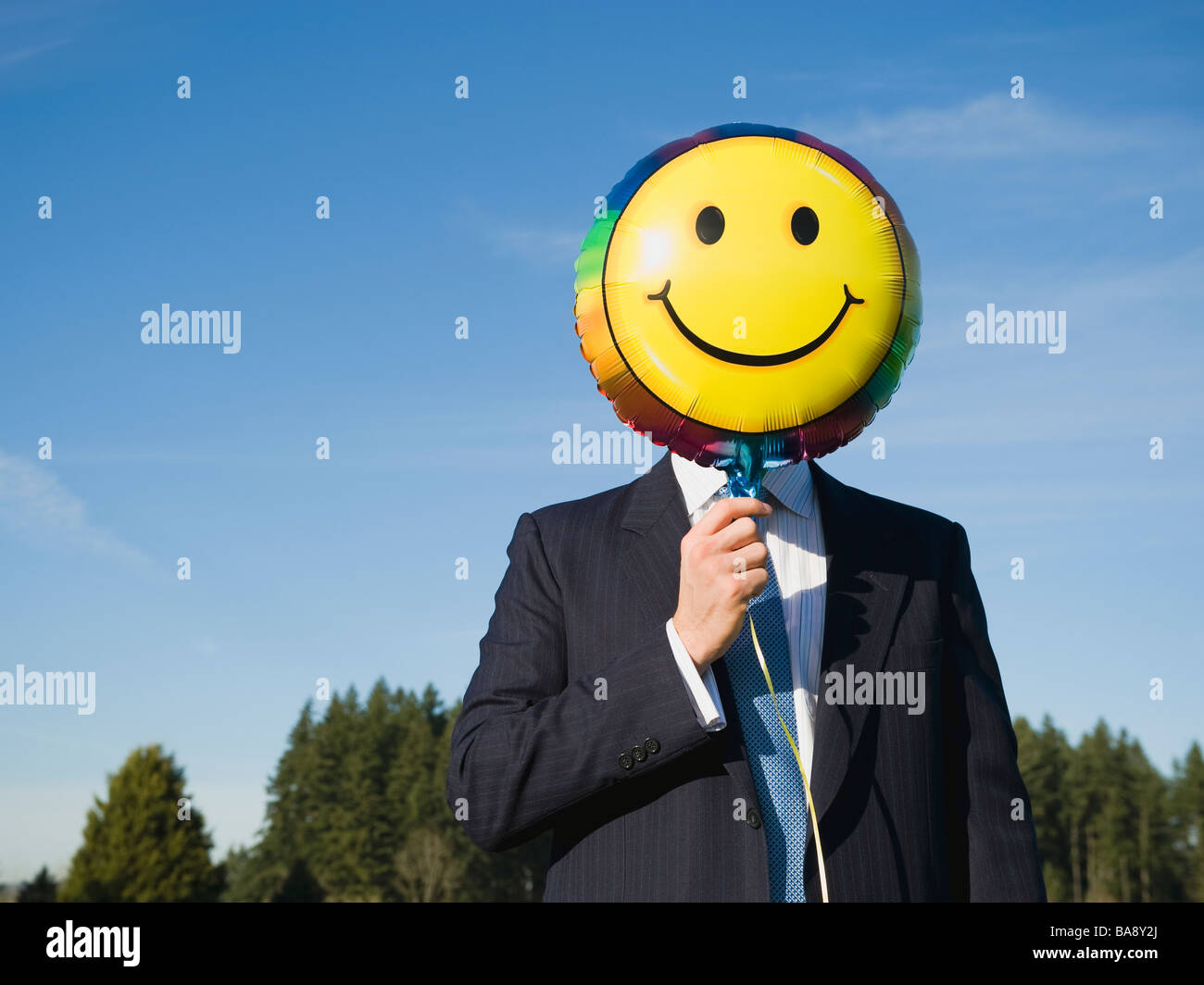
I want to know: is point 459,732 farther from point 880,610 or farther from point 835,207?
point 835,207

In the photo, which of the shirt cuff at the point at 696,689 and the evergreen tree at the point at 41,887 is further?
the evergreen tree at the point at 41,887

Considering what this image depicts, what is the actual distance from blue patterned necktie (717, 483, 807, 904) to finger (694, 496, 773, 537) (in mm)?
338

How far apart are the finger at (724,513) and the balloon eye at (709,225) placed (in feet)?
2.94

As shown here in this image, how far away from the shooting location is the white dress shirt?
13.6 feet

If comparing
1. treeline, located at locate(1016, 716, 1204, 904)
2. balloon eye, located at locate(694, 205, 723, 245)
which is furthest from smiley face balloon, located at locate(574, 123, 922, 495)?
treeline, located at locate(1016, 716, 1204, 904)

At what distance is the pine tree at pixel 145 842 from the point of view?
6731 cm

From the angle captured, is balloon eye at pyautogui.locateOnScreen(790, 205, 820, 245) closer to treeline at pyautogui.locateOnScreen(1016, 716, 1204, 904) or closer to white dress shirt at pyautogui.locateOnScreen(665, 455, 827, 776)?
white dress shirt at pyautogui.locateOnScreen(665, 455, 827, 776)

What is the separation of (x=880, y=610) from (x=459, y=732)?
159 cm

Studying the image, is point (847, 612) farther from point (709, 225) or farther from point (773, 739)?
point (709, 225)

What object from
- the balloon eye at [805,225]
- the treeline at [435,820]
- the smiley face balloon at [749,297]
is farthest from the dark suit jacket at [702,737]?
the treeline at [435,820]

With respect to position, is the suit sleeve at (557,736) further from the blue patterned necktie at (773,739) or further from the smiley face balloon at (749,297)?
the smiley face balloon at (749,297)

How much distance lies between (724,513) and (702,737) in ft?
2.44

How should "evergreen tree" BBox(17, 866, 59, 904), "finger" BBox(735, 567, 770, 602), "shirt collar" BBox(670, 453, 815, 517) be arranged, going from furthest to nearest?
1. "evergreen tree" BBox(17, 866, 59, 904)
2. "shirt collar" BBox(670, 453, 815, 517)
3. "finger" BBox(735, 567, 770, 602)
